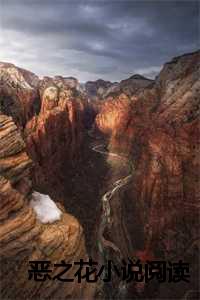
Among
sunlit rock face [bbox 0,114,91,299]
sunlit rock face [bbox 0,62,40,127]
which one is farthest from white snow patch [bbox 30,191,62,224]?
sunlit rock face [bbox 0,62,40,127]

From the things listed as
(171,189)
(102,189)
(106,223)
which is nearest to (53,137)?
(102,189)

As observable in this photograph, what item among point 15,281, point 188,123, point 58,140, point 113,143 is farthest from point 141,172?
point 113,143

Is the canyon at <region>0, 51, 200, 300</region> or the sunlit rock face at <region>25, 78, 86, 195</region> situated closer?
the canyon at <region>0, 51, 200, 300</region>

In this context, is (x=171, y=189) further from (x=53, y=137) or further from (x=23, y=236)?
(x=23, y=236)

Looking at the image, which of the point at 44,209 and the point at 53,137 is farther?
the point at 53,137

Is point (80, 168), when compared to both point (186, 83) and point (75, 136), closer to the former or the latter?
point (75, 136)

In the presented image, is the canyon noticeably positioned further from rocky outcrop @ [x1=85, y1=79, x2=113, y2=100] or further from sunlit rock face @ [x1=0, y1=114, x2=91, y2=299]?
rocky outcrop @ [x1=85, y1=79, x2=113, y2=100]

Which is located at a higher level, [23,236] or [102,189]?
[23,236]
